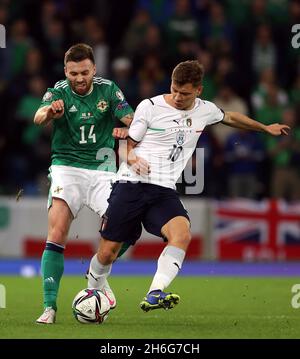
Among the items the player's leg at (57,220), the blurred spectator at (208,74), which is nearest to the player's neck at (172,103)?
the player's leg at (57,220)

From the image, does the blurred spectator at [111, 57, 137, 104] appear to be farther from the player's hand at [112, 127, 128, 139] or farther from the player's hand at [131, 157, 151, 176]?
the player's hand at [131, 157, 151, 176]

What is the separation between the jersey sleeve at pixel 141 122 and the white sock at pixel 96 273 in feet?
3.53

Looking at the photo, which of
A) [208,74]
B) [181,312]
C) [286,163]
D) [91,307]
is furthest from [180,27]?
[91,307]

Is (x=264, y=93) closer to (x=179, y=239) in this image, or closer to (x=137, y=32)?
(x=137, y=32)

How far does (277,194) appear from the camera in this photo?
16.5m

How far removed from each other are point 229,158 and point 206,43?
2204 millimetres

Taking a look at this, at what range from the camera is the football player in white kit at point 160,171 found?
8.72 meters

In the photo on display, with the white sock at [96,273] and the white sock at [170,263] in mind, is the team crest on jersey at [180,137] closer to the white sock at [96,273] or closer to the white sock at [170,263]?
the white sock at [170,263]

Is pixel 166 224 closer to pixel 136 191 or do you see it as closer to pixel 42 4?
pixel 136 191

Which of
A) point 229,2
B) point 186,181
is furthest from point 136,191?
point 229,2

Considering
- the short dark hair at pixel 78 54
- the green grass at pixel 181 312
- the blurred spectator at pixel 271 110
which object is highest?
the blurred spectator at pixel 271 110

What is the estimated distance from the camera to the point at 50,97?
9.09 metres

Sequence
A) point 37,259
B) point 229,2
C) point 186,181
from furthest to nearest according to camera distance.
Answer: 1. point 229,2
2. point 37,259
3. point 186,181

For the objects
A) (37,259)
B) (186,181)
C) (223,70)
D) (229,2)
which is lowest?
(37,259)
